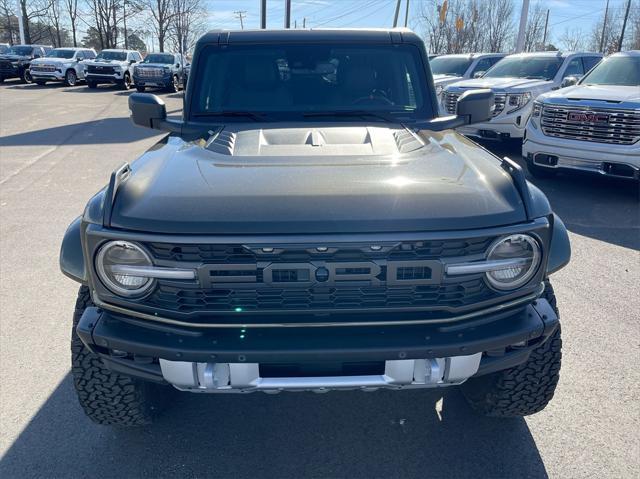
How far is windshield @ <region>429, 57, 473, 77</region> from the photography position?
1407cm

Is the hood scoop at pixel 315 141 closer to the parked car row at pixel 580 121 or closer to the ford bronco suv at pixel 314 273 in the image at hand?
the ford bronco suv at pixel 314 273

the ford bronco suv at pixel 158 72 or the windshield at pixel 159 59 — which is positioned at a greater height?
the windshield at pixel 159 59

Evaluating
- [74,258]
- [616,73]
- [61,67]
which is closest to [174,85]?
[61,67]

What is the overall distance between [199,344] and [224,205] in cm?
50

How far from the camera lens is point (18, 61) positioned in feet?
83.6

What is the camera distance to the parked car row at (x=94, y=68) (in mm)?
22188

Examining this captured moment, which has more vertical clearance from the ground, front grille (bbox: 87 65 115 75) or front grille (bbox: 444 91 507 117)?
front grille (bbox: 444 91 507 117)

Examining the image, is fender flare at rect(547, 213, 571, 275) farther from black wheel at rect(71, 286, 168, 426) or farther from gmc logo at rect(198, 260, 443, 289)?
black wheel at rect(71, 286, 168, 426)

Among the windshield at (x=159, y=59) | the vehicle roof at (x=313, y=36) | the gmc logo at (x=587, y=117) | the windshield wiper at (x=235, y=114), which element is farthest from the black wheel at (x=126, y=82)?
the windshield wiper at (x=235, y=114)

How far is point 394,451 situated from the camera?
254 cm

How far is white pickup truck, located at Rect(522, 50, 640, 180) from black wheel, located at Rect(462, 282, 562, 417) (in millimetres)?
4743

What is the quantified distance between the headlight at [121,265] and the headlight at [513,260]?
1255mm

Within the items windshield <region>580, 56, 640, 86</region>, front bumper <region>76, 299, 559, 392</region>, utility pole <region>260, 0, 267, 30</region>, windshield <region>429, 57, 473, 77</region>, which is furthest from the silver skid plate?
utility pole <region>260, 0, 267, 30</region>

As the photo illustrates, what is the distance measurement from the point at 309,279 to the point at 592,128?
233 inches
